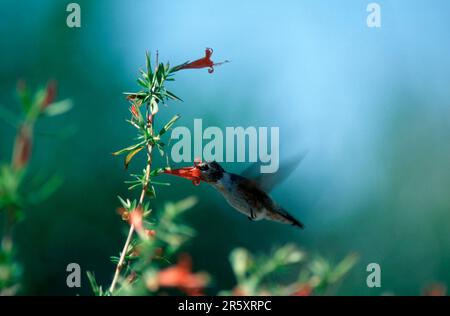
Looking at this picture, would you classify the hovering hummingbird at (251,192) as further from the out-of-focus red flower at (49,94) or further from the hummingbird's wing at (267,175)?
the out-of-focus red flower at (49,94)

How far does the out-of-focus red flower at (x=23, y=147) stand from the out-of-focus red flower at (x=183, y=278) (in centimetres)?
18

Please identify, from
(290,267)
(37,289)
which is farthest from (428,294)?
(37,289)

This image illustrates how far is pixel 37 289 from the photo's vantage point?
11.6 feet

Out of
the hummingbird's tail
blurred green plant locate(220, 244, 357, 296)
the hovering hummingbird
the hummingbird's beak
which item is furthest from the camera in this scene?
the hummingbird's tail

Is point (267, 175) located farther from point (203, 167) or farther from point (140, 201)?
point (140, 201)

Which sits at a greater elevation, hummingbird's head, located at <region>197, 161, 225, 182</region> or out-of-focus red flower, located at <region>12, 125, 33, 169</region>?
hummingbird's head, located at <region>197, 161, 225, 182</region>

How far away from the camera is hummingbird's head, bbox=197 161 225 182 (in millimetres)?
1591

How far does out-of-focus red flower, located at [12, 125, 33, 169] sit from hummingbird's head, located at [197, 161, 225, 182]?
1.10 meters

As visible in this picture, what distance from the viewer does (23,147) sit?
1.42 ft

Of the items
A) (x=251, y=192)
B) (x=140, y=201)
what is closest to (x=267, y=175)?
(x=251, y=192)

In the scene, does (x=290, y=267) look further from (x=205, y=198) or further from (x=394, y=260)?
(x=394, y=260)

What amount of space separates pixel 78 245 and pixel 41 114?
12.0 feet

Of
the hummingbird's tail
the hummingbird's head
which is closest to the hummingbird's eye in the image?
the hummingbird's head

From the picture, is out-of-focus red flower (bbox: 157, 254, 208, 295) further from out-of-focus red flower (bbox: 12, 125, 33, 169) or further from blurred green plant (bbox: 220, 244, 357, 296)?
out-of-focus red flower (bbox: 12, 125, 33, 169)
